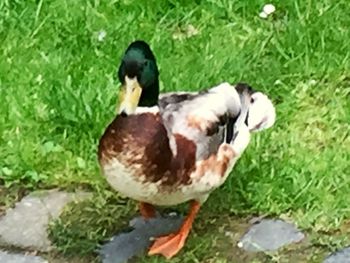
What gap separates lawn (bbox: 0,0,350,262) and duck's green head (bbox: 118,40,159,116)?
598 millimetres

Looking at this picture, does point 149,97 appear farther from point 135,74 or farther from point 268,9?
point 268,9

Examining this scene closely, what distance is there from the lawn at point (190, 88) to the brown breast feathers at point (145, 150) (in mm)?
407

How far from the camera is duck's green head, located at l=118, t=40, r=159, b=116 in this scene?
3.97m

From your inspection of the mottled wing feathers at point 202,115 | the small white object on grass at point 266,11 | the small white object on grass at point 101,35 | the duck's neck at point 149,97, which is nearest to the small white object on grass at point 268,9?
the small white object on grass at point 266,11

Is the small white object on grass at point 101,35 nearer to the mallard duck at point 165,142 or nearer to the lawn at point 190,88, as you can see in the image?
the lawn at point 190,88

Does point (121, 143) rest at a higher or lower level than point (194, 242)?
higher

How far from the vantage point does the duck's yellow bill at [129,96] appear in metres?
3.98

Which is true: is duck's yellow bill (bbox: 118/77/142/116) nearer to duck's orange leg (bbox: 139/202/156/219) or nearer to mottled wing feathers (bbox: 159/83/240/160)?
mottled wing feathers (bbox: 159/83/240/160)

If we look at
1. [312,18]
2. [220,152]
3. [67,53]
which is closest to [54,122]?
[67,53]

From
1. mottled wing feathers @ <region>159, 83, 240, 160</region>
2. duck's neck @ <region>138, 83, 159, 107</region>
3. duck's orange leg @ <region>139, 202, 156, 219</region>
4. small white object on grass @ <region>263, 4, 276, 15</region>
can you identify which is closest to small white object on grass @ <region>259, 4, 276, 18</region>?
small white object on grass @ <region>263, 4, 276, 15</region>

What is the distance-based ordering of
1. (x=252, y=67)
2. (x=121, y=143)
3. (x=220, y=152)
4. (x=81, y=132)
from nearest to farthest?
(x=121, y=143) < (x=220, y=152) < (x=81, y=132) < (x=252, y=67)

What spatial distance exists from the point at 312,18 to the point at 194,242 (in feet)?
5.35

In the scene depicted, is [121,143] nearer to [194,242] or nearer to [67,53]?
[194,242]

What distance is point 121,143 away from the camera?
395 centimetres
